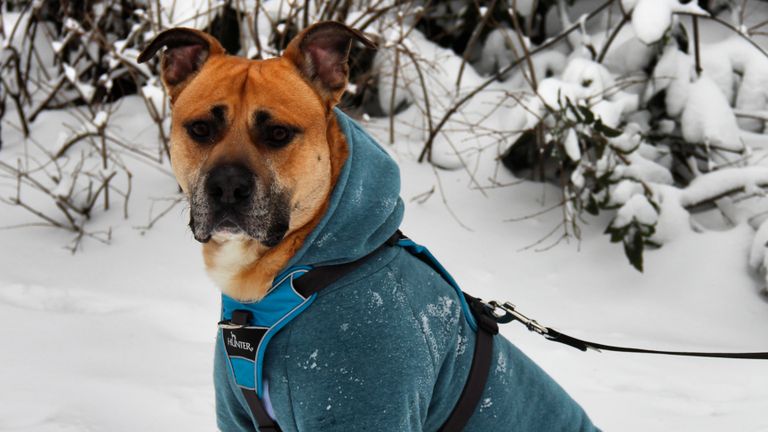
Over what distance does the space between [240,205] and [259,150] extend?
0.19m

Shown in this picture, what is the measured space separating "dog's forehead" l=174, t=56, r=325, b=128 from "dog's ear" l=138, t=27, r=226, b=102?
0.11 metres

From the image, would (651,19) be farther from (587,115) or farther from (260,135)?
(260,135)

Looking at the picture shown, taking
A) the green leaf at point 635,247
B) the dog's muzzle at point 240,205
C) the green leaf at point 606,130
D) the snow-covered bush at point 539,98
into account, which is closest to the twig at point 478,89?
the snow-covered bush at point 539,98

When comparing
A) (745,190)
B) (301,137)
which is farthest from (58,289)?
(745,190)

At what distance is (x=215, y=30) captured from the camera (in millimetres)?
6129

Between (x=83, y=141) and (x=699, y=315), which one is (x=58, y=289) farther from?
(x=699, y=315)

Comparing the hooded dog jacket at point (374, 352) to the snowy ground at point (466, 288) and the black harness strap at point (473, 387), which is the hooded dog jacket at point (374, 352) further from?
the snowy ground at point (466, 288)

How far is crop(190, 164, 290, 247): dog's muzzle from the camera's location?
7.56 ft

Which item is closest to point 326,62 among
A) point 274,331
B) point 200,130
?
point 200,130

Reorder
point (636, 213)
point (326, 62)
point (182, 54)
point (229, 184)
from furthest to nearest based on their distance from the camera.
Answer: point (636, 213), point (182, 54), point (326, 62), point (229, 184)

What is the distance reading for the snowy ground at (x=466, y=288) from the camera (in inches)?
143

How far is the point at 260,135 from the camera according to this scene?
7.89 ft

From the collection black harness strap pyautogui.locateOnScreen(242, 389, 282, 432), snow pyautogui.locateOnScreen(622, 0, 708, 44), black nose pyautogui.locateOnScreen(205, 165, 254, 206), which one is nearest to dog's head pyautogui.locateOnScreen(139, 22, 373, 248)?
black nose pyautogui.locateOnScreen(205, 165, 254, 206)

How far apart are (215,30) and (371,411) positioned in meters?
4.60
